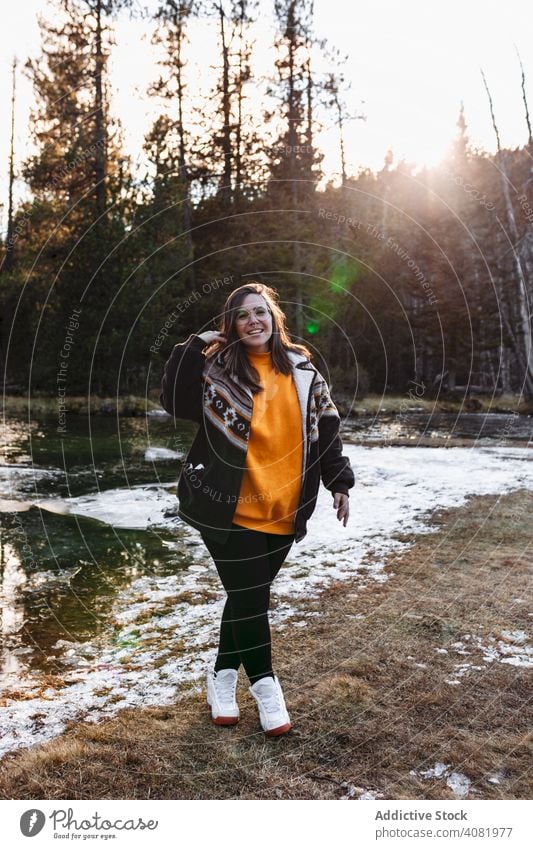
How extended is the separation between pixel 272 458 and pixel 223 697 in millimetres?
1133

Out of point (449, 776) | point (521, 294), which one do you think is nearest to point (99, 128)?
point (521, 294)

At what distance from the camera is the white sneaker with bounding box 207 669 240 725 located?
301cm

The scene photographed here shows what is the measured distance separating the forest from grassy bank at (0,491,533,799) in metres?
1.91

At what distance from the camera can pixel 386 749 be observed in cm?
279

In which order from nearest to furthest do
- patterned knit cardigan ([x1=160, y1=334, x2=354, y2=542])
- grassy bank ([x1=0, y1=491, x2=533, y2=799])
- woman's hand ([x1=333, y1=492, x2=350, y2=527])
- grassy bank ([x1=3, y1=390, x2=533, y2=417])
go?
1. grassy bank ([x1=0, y1=491, x2=533, y2=799])
2. patterned knit cardigan ([x1=160, y1=334, x2=354, y2=542])
3. woman's hand ([x1=333, y1=492, x2=350, y2=527])
4. grassy bank ([x1=3, y1=390, x2=533, y2=417])

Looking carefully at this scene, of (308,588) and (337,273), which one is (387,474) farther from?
(337,273)

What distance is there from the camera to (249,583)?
115 inches

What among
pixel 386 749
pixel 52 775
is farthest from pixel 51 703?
pixel 386 749

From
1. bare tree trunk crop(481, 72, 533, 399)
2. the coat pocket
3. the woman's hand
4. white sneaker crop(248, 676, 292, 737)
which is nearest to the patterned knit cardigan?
the coat pocket

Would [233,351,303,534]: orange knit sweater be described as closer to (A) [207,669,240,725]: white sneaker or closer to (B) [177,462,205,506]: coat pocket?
(B) [177,462,205,506]: coat pocket

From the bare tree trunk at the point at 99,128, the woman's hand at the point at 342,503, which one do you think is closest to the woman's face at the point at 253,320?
the woman's hand at the point at 342,503

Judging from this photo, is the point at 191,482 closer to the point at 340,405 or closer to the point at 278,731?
the point at 278,731

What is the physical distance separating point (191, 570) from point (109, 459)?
262 inches

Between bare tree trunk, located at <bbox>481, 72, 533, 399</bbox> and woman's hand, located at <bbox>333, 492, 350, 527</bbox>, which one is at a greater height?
bare tree trunk, located at <bbox>481, 72, 533, 399</bbox>
